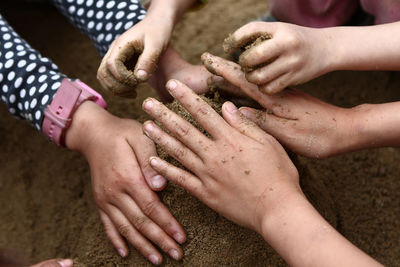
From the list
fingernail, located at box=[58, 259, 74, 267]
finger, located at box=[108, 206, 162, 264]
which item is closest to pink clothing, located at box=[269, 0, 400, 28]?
finger, located at box=[108, 206, 162, 264]

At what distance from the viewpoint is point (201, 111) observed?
1.06 meters

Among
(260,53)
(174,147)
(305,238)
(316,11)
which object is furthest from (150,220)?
(316,11)

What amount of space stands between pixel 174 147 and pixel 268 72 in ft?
Answer: 0.98

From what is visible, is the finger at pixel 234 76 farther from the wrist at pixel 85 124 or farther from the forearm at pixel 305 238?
the wrist at pixel 85 124

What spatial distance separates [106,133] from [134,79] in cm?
25

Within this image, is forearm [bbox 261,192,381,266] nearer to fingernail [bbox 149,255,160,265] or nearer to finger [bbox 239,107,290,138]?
finger [bbox 239,107,290,138]

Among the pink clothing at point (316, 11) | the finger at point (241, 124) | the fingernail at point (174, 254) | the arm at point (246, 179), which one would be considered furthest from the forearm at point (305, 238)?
the pink clothing at point (316, 11)

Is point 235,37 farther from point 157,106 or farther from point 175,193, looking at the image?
point 175,193

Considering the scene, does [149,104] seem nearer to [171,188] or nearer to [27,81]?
[171,188]

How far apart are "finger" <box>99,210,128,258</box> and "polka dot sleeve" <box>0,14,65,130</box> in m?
0.36

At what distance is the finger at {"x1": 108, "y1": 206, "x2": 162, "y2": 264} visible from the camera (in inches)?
45.4

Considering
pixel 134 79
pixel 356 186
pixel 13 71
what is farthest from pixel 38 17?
pixel 356 186

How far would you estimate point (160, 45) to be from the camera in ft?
3.98

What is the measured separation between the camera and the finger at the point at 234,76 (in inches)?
43.3
